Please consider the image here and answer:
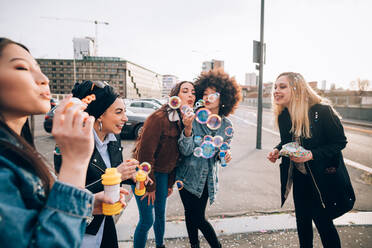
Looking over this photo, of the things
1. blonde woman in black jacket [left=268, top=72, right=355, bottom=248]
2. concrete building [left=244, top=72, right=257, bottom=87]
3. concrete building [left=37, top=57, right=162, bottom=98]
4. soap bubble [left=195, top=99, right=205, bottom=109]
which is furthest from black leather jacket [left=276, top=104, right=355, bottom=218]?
concrete building [left=244, top=72, right=257, bottom=87]

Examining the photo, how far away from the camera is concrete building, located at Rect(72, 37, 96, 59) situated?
276 feet

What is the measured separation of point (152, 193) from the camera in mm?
2160

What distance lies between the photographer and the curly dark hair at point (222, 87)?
8.69ft

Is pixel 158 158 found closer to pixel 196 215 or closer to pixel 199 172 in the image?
pixel 199 172

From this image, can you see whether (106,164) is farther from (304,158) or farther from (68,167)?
(304,158)

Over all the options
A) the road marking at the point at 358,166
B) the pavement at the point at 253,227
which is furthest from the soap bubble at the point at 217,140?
the road marking at the point at 358,166

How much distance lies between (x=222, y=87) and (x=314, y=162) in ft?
4.54

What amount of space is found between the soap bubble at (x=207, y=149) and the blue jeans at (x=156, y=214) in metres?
0.52

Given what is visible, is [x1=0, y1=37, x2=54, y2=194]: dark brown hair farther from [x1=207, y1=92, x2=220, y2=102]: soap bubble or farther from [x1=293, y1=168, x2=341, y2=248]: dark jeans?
[x1=293, y1=168, x2=341, y2=248]: dark jeans

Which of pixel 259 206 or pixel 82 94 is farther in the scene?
pixel 259 206

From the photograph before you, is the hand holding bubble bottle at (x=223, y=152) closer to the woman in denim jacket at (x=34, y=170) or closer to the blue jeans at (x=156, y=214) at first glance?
the blue jeans at (x=156, y=214)

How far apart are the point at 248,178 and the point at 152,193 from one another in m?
3.42

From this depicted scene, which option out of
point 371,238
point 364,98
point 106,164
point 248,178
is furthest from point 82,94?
point 364,98

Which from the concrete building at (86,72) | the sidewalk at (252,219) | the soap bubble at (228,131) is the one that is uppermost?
the concrete building at (86,72)
